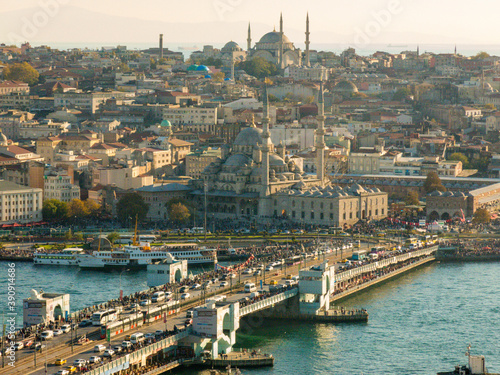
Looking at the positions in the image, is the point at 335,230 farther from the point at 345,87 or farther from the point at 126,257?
the point at 345,87

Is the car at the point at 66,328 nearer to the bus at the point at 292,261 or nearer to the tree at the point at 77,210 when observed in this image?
the bus at the point at 292,261

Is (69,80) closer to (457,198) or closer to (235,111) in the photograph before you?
(235,111)

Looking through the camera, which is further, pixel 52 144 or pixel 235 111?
pixel 235 111

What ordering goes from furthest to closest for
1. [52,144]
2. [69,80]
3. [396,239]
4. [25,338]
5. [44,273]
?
1. [69,80]
2. [52,144]
3. [396,239]
4. [44,273]
5. [25,338]

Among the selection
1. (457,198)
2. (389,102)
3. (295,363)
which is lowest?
(295,363)

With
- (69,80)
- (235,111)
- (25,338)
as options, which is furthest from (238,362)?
(69,80)

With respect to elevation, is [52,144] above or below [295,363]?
above

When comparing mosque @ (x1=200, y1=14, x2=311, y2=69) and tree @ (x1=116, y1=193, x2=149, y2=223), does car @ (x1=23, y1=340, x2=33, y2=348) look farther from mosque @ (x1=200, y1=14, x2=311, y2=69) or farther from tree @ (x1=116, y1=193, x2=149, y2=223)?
mosque @ (x1=200, y1=14, x2=311, y2=69)
